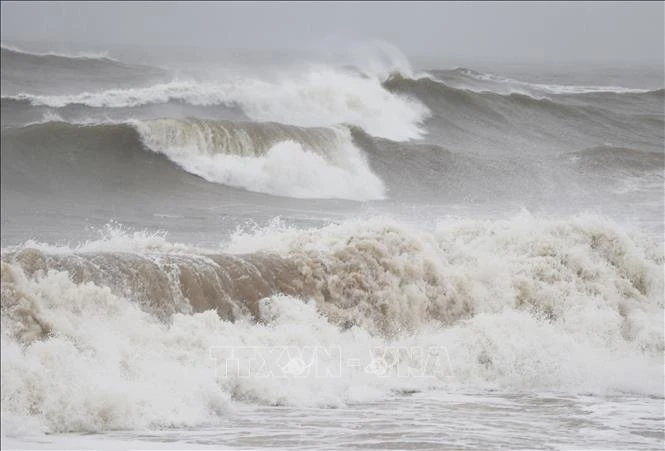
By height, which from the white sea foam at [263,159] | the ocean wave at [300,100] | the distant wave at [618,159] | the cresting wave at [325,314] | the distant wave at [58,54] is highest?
the distant wave at [58,54]

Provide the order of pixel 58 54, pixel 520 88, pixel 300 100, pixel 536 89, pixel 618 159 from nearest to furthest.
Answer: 1. pixel 618 159
2. pixel 300 100
3. pixel 58 54
4. pixel 520 88
5. pixel 536 89

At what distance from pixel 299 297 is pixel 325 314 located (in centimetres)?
25

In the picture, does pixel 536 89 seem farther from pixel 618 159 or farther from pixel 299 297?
pixel 299 297

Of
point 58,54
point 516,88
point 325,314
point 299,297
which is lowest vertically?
point 325,314

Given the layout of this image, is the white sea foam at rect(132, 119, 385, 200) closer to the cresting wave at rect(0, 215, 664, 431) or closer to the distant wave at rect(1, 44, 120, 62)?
the cresting wave at rect(0, 215, 664, 431)

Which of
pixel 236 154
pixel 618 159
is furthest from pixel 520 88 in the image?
pixel 236 154

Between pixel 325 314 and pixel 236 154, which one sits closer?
pixel 325 314

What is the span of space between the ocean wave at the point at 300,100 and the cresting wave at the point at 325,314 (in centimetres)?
975

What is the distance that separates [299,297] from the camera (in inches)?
301

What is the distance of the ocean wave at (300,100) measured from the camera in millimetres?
19266

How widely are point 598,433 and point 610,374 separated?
153 centimetres

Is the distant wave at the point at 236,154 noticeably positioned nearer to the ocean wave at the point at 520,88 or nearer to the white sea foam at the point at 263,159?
the white sea foam at the point at 263,159

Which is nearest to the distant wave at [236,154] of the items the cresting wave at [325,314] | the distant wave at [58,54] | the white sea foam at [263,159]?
the white sea foam at [263,159]

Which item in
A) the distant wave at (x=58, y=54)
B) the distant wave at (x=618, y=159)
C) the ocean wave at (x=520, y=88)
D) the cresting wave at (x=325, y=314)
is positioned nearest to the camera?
the cresting wave at (x=325, y=314)
